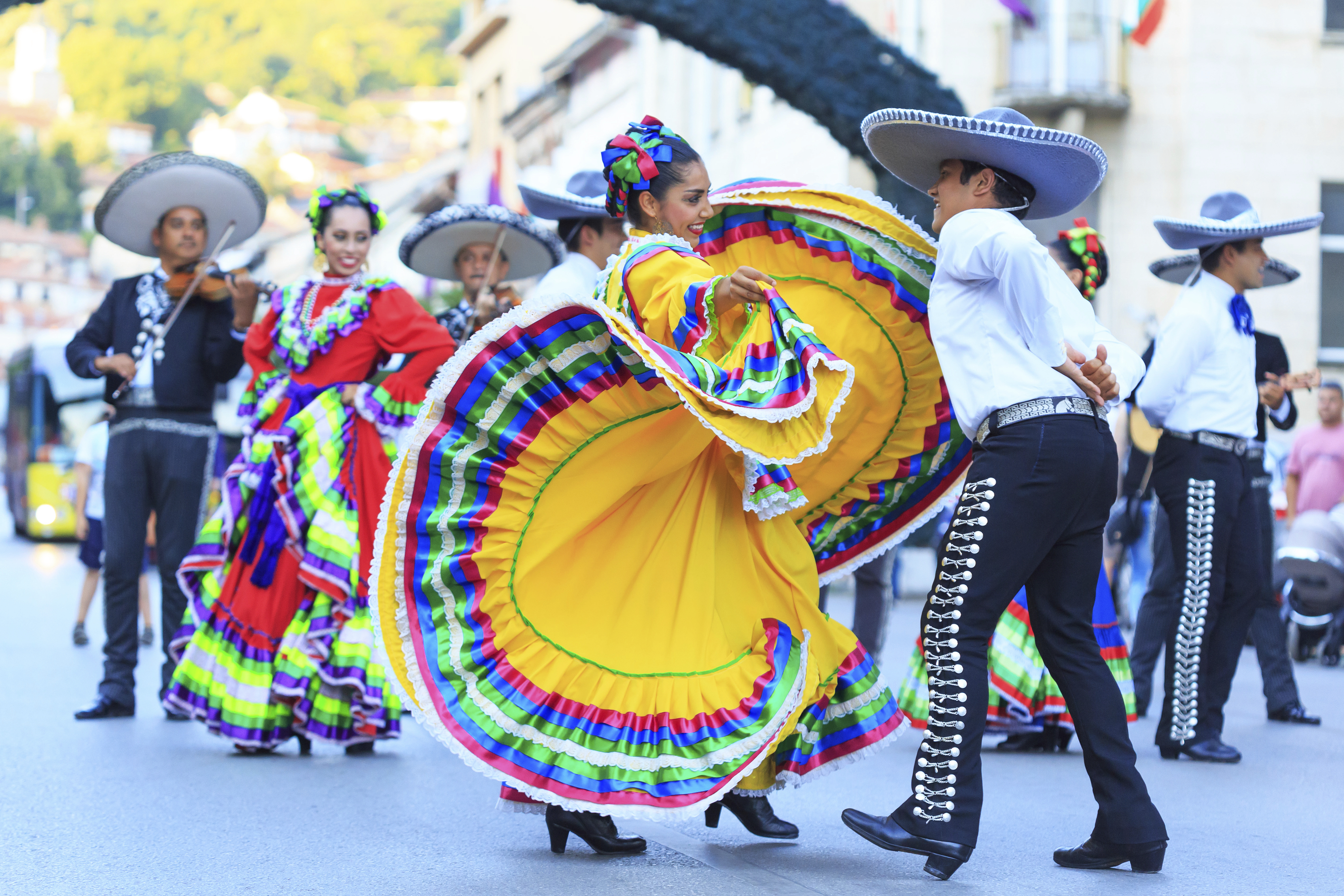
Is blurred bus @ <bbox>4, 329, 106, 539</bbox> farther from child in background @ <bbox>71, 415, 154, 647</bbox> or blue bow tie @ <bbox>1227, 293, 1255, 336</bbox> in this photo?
blue bow tie @ <bbox>1227, 293, 1255, 336</bbox>

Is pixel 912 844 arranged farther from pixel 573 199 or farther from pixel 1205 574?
pixel 573 199

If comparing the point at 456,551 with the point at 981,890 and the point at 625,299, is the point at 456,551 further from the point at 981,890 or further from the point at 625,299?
the point at 981,890

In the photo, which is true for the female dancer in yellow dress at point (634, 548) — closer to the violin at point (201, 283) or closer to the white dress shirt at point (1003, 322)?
the white dress shirt at point (1003, 322)

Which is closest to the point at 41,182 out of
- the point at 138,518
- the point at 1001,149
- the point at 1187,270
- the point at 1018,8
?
the point at 1018,8

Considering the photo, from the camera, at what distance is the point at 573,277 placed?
20.9ft

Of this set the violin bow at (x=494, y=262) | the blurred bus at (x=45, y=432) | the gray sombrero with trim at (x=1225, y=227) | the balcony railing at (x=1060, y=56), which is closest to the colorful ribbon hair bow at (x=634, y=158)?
the gray sombrero with trim at (x=1225, y=227)

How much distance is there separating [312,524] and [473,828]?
1855 mm

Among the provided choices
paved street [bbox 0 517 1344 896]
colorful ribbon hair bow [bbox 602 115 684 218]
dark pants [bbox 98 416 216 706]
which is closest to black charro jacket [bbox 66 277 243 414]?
dark pants [bbox 98 416 216 706]

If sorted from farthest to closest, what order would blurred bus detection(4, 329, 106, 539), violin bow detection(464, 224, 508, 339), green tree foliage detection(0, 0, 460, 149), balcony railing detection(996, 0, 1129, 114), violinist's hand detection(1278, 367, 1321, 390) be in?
green tree foliage detection(0, 0, 460, 149), blurred bus detection(4, 329, 106, 539), balcony railing detection(996, 0, 1129, 114), violin bow detection(464, 224, 508, 339), violinist's hand detection(1278, 367, 1321, 390)

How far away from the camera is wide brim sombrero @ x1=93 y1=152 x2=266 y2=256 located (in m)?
7.55

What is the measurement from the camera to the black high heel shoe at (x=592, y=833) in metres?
4.57

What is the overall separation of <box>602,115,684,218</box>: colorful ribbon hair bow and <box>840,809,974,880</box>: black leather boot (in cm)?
177

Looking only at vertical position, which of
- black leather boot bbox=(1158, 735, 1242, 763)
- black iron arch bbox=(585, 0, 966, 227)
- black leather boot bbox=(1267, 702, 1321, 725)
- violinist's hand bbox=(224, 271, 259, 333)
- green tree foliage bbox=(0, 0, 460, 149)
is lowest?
black leather boot bbox=(1267, 702, 1321, 725)

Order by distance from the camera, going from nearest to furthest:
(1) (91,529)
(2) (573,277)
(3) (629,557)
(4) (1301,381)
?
(3) (629,557) → (2) (573,277) → (4) (1301,381) → (1) (91,529)
